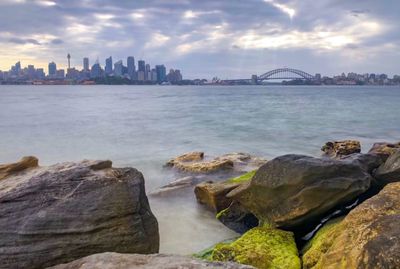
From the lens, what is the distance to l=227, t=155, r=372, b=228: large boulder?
7.12m

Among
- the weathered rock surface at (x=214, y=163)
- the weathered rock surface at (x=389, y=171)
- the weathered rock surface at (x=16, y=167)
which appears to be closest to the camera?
the weathered rock surface at (x=16, y=167)

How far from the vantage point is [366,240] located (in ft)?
14.7

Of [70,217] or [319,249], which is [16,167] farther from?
[319,249]

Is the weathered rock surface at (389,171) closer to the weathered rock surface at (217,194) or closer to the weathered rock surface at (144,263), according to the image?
the weathered rock surface at (217,194)

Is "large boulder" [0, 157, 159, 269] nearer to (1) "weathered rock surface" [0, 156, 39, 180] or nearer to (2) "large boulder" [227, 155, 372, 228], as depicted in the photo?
(1) "weathered rock surface" [0, 156, 39, 180]

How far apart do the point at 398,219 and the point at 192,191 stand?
26.6ft

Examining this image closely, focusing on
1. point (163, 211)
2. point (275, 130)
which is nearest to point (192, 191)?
point (163, 211)

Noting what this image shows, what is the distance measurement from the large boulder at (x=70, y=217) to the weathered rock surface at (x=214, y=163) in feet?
26.4

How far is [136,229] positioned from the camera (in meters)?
6.03

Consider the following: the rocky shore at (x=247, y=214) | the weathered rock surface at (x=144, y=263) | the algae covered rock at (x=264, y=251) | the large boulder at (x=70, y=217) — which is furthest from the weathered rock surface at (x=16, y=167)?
the weathered rock surface at (x=144, y=263)

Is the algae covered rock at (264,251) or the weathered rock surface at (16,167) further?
the weathered rock surface at (16,167)

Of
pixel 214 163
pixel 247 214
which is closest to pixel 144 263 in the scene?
pixel 247 214

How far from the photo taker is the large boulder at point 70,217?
5449 millimetres

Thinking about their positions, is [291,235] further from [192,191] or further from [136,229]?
[192,191]
